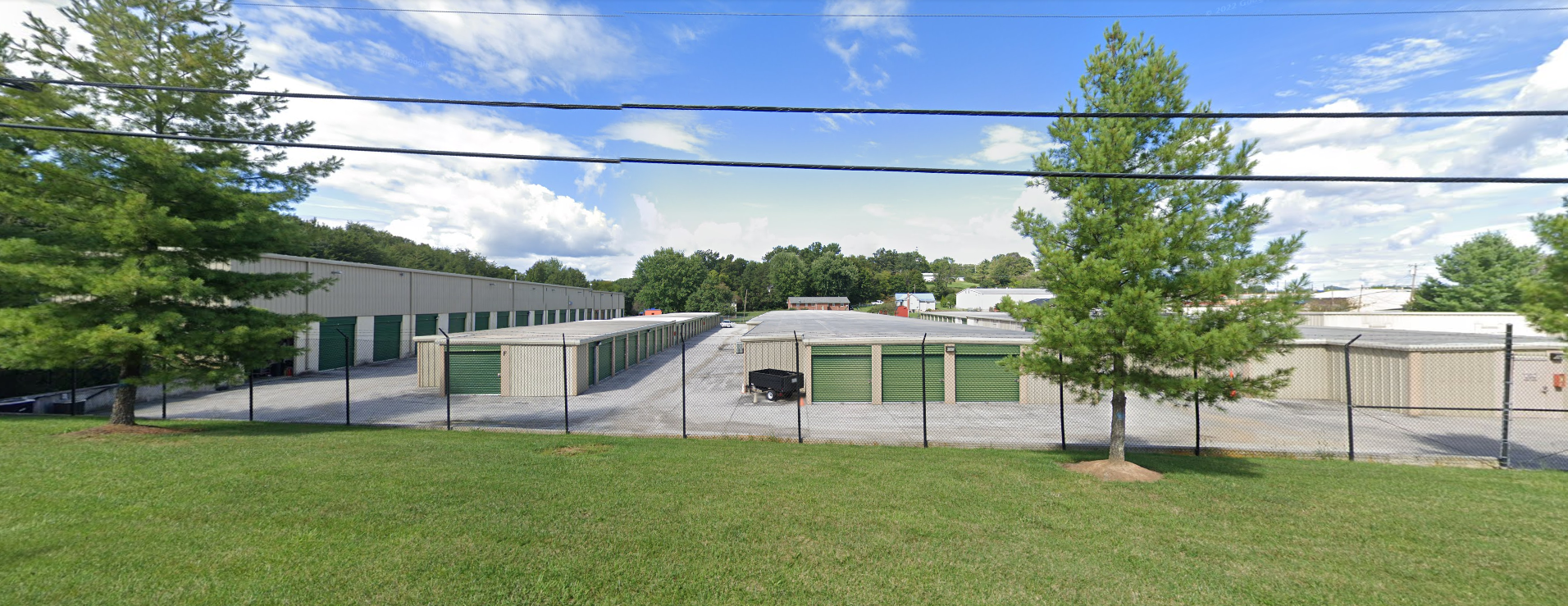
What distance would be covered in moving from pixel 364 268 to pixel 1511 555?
4147 centimetres

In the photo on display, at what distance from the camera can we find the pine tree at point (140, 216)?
1055 cm

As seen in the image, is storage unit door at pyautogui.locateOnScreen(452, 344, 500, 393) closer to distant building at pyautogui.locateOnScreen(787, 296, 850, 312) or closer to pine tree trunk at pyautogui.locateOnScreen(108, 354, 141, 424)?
pine tree trunk at pyautogui.locateOnScreen(108, 354, 141, 424)

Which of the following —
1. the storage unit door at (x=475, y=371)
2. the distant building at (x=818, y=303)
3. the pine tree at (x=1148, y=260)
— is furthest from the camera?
the distant building at (x=818, y=303)

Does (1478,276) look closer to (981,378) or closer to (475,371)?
(981,378)

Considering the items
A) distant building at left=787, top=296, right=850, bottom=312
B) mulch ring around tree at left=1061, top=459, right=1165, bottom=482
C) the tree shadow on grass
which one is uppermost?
distant building at left=787, top=296, right=850, bottom=312

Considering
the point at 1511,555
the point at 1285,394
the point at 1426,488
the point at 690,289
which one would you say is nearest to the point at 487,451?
the point at 1511,555

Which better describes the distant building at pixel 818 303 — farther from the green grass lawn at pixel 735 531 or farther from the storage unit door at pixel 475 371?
the green grass lawn at pixel 735 531

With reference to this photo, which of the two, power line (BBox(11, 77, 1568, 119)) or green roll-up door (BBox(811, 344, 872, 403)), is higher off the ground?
power line (BBox(11, 77, 1568, 119))

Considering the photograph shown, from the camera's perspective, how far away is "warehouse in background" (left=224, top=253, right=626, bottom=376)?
27.4 meters

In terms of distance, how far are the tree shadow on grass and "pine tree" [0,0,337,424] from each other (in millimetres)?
17441

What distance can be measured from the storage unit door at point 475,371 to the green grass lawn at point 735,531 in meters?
11.6

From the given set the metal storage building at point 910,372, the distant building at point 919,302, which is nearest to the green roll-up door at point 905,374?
the metal storage building at point 910,372

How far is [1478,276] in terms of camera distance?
147 ft

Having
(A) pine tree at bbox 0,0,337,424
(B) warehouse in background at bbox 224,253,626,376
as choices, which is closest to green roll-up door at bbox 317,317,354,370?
(B) warehouse in background at bbox 224,253,626,376
